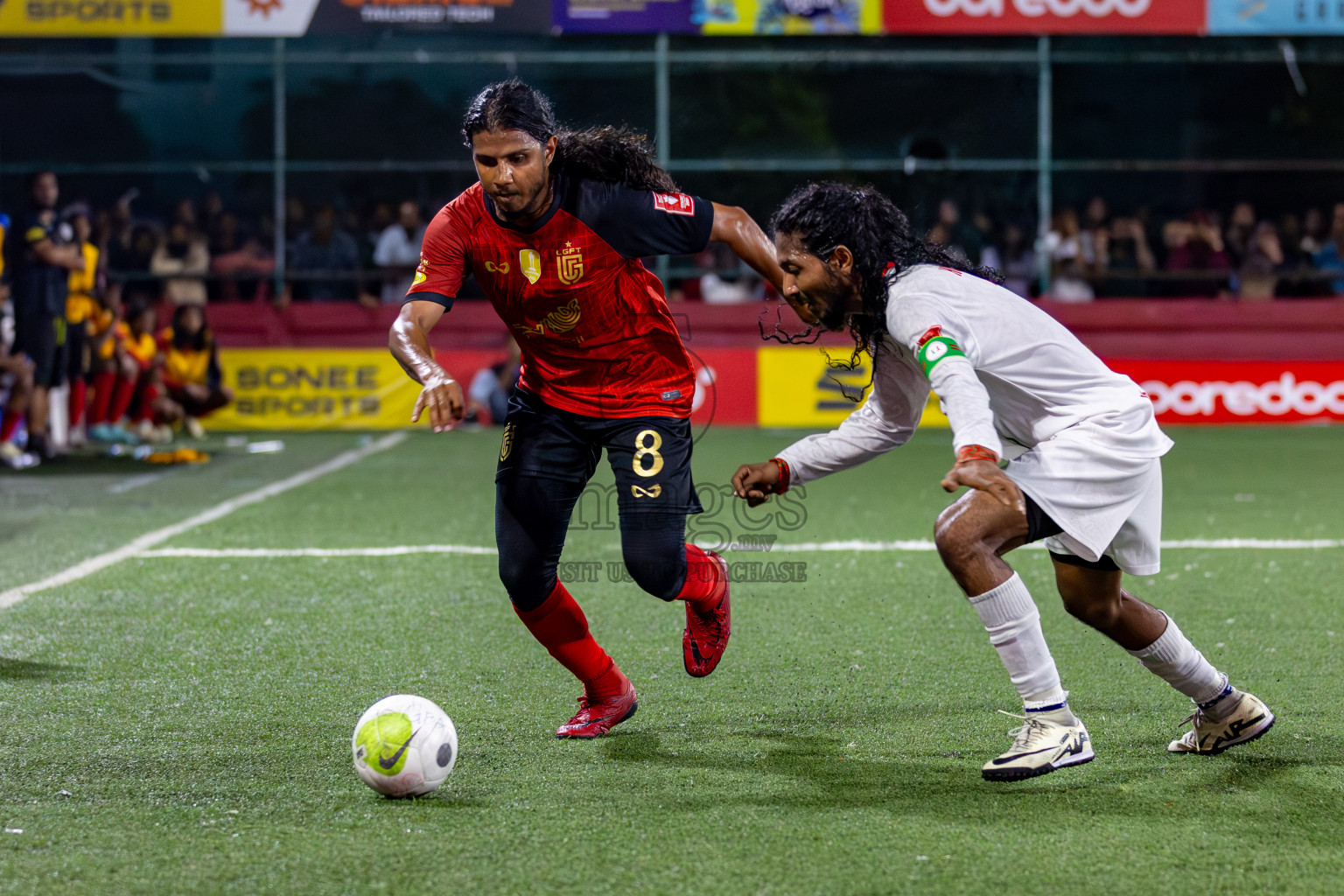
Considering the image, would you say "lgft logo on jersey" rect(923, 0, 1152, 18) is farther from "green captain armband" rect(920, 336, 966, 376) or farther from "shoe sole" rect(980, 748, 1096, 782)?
"shoe sole" rect(980, 748, 1096, 782)

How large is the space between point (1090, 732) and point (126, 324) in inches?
486

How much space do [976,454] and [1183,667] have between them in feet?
3.69

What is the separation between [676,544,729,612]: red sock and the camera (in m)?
4.40

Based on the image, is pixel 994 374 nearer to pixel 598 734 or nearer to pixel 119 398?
pixel 598 734

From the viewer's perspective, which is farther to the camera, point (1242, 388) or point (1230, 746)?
point (1242, 388)

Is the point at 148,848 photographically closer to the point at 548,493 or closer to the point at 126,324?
the point at 548,493

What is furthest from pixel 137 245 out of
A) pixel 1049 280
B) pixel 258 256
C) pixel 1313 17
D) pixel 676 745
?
pixel 676 745

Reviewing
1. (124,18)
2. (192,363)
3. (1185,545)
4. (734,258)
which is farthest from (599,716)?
(124,18)

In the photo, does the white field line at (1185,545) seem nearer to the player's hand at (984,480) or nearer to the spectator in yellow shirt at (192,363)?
the player's hand at (984,480)

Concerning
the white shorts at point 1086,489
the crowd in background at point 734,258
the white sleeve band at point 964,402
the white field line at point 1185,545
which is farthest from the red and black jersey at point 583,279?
the crowd in background at point 734,258

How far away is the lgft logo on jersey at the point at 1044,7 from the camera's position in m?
16.8

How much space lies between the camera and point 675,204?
13.8ft

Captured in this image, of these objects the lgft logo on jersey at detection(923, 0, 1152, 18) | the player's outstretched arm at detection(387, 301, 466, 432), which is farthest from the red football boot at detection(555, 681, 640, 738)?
the lgft logo on jersey at detection(923, 0, 1152, 18)

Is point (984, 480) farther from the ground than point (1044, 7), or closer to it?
closer to it
